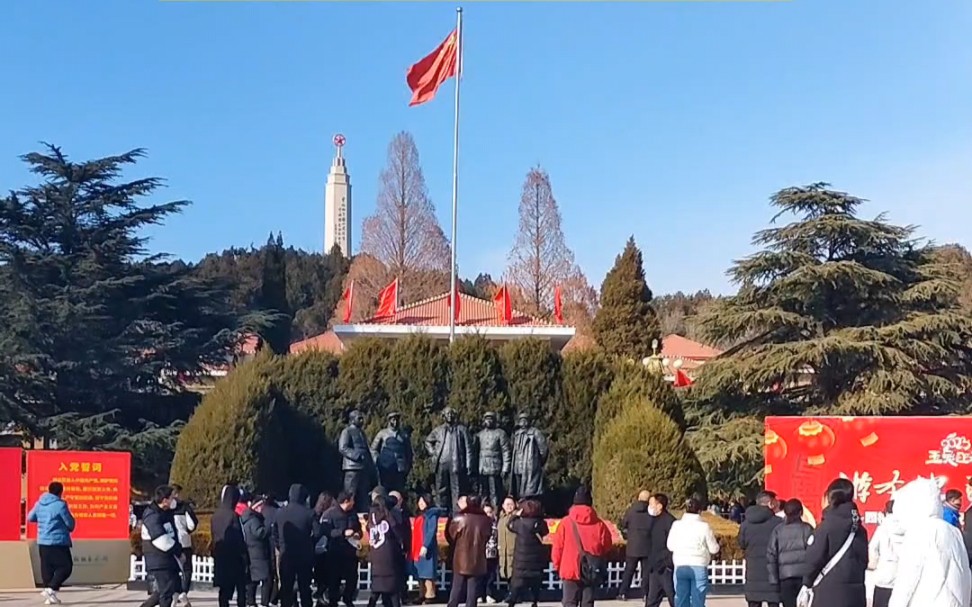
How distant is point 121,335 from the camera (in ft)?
104

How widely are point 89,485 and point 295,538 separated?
17.4 ft

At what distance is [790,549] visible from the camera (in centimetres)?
1049

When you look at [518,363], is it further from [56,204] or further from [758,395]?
[56,204]

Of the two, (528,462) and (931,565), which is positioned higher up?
(528,462)

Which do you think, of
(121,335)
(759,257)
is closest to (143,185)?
(121,335)

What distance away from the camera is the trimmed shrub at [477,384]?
898 inches

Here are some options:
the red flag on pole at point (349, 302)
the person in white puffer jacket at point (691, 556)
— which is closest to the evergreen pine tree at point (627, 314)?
the red flag on pole at point (349, 302)

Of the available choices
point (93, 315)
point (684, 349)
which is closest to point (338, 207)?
point (684, 349)

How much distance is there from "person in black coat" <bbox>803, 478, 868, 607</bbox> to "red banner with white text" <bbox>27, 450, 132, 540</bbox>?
11162mm

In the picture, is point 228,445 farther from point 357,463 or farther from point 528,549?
point 528,549

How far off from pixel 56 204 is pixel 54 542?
68.3 feet

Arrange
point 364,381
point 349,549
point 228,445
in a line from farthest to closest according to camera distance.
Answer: point 364,381 < point 228,445 < point 349,549

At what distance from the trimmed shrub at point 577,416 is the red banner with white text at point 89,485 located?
9303mm

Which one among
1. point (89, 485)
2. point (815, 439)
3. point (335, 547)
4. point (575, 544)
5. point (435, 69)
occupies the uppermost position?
point (435, 69)
